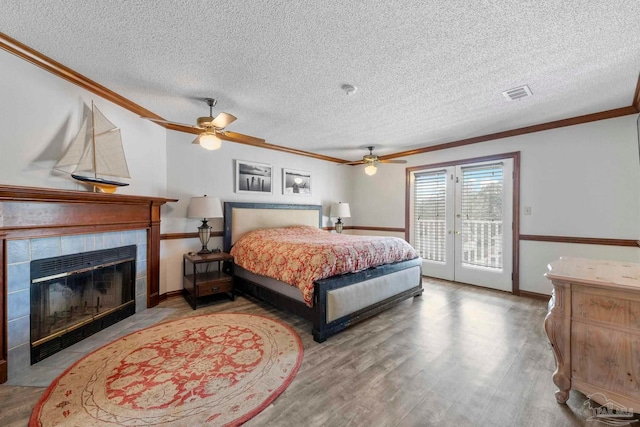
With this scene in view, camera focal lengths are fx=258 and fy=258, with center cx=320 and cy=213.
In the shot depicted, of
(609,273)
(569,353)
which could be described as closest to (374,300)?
(569,353)

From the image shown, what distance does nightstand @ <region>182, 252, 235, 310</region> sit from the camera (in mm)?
3377

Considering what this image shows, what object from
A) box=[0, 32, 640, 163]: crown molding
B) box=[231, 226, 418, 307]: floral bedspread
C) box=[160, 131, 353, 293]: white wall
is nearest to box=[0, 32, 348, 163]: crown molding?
box=[0, 32, 640, 163]: crown molding

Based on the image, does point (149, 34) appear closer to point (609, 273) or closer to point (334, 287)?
point (334, 287)

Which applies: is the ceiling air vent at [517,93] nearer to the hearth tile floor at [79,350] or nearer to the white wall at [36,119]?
the white wall at [36,119]

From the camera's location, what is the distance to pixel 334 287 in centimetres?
266

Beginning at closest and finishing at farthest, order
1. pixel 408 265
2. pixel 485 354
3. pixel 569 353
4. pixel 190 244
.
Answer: pixel 569 353 < pixel 485 354 < pixel 408 265 < pixel 190 244

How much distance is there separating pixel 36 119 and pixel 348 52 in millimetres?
2717

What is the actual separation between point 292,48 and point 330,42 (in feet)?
0.99

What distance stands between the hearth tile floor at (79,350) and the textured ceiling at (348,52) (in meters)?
2.54

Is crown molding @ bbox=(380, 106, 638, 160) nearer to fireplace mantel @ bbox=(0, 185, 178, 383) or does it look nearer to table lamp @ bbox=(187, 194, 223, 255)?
table lamp @ bbox=(187, 194, 223, 255)

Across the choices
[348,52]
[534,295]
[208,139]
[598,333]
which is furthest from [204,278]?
[534,295]

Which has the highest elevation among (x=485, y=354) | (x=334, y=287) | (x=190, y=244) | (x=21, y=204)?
(x=21, y=204)

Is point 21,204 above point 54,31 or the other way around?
the other way around

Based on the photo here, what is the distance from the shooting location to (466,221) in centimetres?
447
